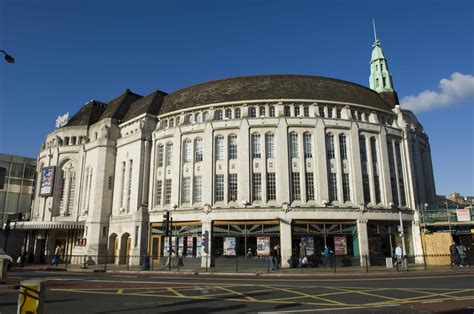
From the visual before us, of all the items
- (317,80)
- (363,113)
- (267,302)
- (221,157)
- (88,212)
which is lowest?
(267,302)

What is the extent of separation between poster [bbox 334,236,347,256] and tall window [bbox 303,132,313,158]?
869 centimetres

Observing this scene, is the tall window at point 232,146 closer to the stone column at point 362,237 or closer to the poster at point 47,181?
the stone column at point 362,237

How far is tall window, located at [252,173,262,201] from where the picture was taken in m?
33.6

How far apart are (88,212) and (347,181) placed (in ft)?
103

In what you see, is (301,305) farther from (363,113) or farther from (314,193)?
(363,113)

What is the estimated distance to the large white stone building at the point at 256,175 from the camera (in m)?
32.3

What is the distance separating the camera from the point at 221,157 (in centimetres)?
3562

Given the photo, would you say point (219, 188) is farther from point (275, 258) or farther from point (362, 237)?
point (362, 237)

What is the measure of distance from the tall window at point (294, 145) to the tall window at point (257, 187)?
4.18m

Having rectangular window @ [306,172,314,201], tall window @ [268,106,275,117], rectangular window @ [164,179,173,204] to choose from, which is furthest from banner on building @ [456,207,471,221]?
rectangular window @ [164,179,173,204]

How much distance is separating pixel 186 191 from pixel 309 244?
45.8ft

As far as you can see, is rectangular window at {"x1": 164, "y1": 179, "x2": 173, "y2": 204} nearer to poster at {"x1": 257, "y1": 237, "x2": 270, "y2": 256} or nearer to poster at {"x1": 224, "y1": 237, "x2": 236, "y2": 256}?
poster at {"x1": 224, "y1": 237, "x2": 236, "y2": 256}

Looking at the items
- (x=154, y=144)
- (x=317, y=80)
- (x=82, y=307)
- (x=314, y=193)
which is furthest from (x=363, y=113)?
(x=82, y=307)

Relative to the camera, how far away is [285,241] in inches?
1227
